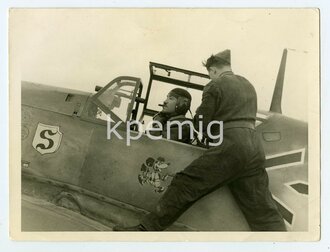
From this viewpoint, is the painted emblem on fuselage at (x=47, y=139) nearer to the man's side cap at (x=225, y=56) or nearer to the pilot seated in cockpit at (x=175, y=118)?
the pilot seated in cockpit at (x=175, y=118)

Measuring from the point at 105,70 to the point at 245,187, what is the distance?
39.1 inches

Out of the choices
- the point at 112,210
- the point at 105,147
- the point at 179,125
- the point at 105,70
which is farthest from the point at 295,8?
the point at 112,210

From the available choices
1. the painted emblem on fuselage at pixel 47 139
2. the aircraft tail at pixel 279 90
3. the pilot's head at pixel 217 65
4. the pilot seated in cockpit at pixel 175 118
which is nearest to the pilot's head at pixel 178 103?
the pilot seated in cockpit at pixel 175 118

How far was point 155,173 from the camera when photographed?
2.53 metres

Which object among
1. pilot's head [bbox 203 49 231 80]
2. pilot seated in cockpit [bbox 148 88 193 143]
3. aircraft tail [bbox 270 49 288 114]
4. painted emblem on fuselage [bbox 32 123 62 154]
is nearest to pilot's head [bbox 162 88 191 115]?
pilot seated in cockpit [bbox 148 88 193 143]

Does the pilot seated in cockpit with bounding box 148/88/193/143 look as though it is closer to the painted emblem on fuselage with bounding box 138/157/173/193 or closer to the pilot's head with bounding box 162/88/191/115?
the pilot's head with bounding box 162/88/191/115

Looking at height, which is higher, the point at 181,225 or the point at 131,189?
the point at 131,189

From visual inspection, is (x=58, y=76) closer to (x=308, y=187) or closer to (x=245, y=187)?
(x=245, y=187)

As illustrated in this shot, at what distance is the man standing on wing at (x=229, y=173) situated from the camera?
251 cm

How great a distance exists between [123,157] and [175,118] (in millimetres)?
349

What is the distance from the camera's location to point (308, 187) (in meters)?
2.59

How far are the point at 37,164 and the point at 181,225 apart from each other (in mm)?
841

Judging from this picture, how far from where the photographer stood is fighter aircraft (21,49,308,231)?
254cm

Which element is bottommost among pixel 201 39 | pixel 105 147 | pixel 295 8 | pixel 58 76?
pixel 105 147
